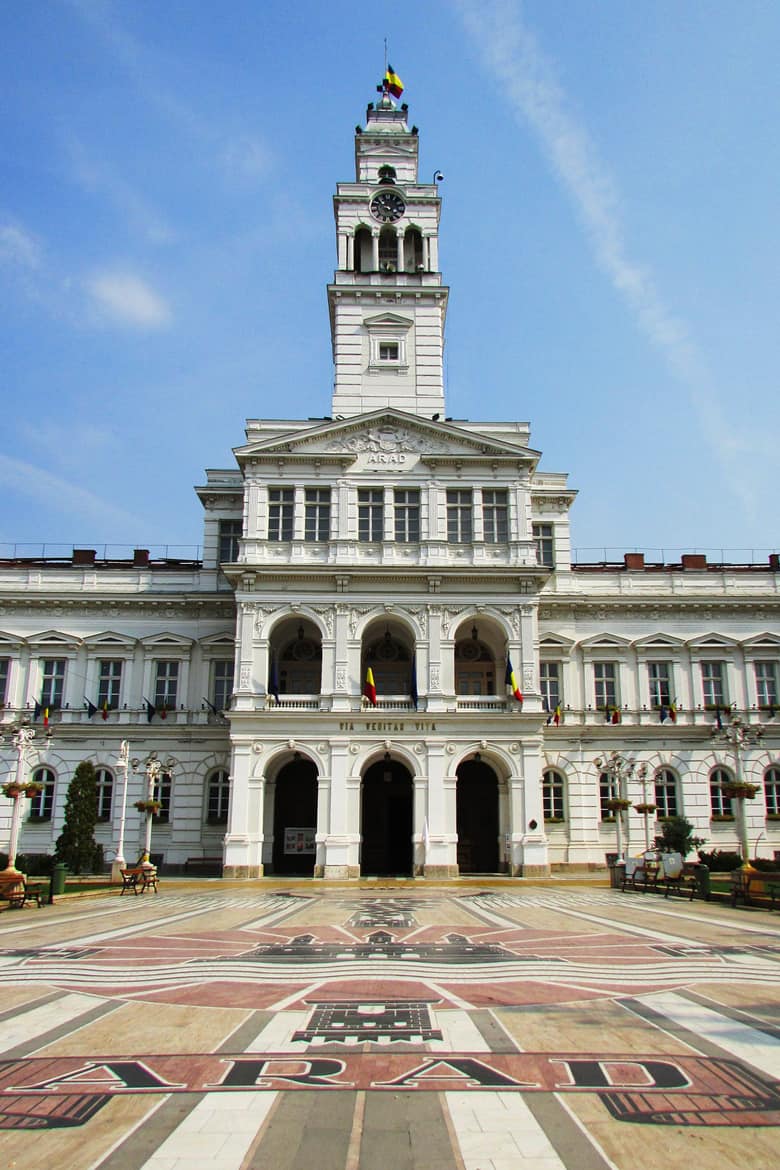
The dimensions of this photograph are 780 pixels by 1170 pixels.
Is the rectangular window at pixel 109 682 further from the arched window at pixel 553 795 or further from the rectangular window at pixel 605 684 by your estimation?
the rectangular window at pixel 605 684

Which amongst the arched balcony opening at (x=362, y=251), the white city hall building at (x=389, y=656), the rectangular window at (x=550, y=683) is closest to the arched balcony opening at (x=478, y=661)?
the white city hall building at (x=389, y=656)

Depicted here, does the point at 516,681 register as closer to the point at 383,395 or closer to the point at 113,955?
the point at 383,395

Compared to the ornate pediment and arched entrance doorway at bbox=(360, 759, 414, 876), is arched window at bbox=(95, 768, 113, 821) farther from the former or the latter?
the ornate pediment

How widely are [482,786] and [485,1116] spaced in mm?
34426

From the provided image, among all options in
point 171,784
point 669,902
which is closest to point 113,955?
point 669,902

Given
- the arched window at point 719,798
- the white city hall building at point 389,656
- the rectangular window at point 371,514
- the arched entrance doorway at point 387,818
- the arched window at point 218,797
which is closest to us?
the white city hall building at point 389,656

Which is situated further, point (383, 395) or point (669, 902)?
point (383, 395)

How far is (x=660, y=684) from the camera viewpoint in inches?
1716

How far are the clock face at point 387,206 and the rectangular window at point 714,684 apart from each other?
28664mm

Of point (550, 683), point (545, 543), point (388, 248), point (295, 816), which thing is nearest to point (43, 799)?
point (295, 816)

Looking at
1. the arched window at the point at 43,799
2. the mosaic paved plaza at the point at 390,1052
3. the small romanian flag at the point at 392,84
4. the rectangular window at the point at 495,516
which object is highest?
the small romanian flag at the point at 392,84

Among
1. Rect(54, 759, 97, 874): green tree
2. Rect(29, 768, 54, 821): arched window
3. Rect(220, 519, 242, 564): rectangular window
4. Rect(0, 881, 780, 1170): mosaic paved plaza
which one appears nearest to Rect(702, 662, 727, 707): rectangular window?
Rect(220, 519, 242, 564): rectangular window

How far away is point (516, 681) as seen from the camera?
123 ft

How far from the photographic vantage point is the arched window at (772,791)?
41.8 metres
